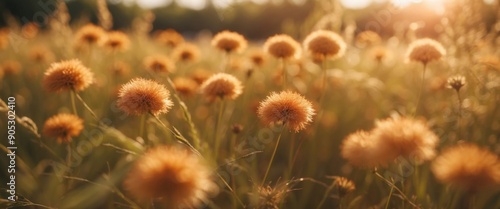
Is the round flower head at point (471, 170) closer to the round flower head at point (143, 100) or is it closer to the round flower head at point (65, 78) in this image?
the round flower head at point (143, 100)

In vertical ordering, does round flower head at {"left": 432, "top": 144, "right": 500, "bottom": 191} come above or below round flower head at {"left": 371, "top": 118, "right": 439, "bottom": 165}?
below

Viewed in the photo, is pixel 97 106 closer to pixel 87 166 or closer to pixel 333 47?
pixel 87 166

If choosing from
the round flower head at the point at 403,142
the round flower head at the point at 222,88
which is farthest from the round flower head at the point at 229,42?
the round flower head at the point at 403,142

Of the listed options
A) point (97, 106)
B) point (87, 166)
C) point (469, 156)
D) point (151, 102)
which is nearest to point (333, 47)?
point (151, 102)

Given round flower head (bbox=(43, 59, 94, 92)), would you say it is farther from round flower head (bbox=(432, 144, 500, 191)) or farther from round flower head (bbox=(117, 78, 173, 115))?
round flower head (bbox=(432, 144, 500, 191))

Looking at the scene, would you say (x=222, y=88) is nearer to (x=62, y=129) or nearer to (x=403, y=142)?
(x=62, y=129)

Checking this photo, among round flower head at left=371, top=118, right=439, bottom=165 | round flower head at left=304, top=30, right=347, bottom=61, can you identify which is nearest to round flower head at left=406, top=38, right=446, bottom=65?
round flower head at left=304, top=30, right=347, bottom=61

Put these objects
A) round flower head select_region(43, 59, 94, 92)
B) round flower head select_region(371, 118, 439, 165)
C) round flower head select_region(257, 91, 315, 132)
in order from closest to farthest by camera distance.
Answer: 1. round flower head select_region(371, 118, 439, 165)
2. round flower head select_region(257, 91, 315, 132)
3. round flower head select_region(43, 59, 94, 92)
